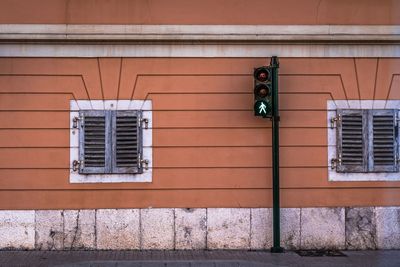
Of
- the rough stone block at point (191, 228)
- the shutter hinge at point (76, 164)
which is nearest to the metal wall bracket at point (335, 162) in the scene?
the rough stone block at point (191, 228)

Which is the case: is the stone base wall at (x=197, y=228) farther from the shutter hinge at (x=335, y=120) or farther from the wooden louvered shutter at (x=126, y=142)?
the shutter hinge at (x=335, y=120)

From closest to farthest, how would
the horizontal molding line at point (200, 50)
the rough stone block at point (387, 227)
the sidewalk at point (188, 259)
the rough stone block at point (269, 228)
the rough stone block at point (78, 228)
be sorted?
the sidewalk at point (188, 259), the rough stone block at point (78, 228), the horizontal molding line at point (200, 50), the rough stone block at point (269, 228), the rough stone block at point (387, 227)

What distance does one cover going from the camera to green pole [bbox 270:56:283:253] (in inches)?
404

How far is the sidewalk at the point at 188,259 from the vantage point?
946 centimetres

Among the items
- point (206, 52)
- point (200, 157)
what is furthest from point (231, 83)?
point (200, 157)

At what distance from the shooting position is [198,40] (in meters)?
10.5

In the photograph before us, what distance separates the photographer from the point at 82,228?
34.0 ft

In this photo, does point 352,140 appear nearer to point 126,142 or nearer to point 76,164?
point 126,142

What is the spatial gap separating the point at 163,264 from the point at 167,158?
1.93m

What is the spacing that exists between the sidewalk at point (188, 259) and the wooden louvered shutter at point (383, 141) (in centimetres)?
153

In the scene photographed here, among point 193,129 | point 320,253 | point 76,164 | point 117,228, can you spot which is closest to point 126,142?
point 76,164

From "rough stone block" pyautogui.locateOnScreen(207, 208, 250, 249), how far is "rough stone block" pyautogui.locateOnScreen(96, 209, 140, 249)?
50.0 inches

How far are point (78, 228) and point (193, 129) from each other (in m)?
2.58

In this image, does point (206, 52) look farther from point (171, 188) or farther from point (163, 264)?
point (163, 264)
